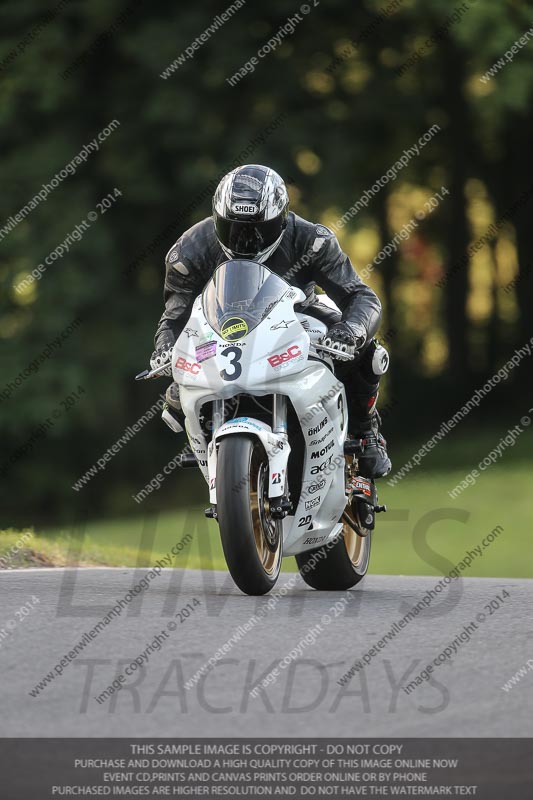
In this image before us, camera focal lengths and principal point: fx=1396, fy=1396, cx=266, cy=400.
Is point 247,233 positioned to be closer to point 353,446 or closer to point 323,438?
point 323,438

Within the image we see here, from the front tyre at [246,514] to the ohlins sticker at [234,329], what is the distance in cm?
57

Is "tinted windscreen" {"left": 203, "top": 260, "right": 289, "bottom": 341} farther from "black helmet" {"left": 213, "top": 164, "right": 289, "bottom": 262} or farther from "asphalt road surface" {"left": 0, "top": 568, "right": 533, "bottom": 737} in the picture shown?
"asphalt road surface" {"left": 0, "top": 568, "right": 533, "bottom": 737}

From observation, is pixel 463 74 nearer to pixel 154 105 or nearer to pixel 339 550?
pixel 154 105

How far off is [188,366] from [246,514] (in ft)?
3.00

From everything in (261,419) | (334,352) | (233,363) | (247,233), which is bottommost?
(261,419)

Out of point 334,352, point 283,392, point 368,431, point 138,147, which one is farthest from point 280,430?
point 138,147

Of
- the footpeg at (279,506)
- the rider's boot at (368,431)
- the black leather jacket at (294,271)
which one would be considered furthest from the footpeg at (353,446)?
the footpeg at (279,506)

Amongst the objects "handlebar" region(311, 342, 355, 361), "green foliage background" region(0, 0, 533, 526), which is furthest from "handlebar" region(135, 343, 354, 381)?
"green foliage background" region(0, 0, 533, 526)

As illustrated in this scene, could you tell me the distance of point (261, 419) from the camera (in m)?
7.10

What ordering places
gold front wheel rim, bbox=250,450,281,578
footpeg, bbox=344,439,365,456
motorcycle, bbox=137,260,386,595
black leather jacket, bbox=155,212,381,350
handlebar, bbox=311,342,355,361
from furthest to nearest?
1. footpeg, bbox=344,439,365,456
2. black leather jacket, bbox=155,212,381,350
3. handlebar, bbox=311,342,355,361
4. gold front wheel rim, bbox=250,450,281,578
5. motorcycle, bbox=137,260,386,595

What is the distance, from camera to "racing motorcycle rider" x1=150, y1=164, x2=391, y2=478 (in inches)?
283

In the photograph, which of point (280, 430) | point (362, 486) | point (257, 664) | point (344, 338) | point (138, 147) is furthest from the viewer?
point (138, 147)
